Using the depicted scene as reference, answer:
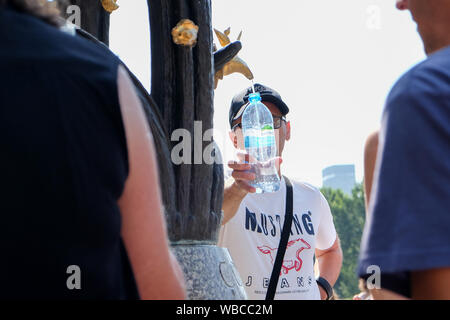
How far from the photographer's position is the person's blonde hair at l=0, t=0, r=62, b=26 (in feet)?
4.12

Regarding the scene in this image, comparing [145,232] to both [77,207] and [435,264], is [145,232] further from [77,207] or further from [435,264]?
[435,264]

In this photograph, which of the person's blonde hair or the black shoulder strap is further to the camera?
the black shoulder strap

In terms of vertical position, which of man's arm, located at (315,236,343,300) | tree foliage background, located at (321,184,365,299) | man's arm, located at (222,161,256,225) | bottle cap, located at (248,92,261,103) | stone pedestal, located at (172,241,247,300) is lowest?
tree foliage background, located at (321,184,365,299)

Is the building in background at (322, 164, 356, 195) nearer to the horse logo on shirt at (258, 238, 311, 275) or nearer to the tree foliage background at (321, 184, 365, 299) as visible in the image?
the tree foliage background at (321, 184, 365, 299)

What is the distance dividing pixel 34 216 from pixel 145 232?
0.25 m

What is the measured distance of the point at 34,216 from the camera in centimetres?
108

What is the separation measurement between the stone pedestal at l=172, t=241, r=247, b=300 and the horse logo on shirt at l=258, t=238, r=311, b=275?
128cm

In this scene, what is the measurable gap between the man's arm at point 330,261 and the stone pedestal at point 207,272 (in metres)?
2.15

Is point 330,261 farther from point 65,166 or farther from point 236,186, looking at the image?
point 65,166

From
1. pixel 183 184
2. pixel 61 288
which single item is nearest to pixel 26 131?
pixel 61 288

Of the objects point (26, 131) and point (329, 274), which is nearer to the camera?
point (26, 131)

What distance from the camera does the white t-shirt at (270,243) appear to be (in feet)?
12.0

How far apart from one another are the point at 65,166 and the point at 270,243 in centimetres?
275

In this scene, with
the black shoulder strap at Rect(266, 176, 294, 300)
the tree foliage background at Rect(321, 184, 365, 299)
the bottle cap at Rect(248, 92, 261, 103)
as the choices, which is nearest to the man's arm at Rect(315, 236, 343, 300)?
the black shoulder strap at Rect(266, 176, 294, 300)
